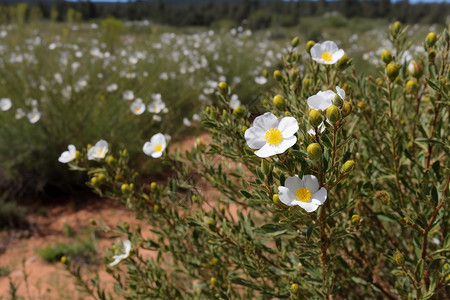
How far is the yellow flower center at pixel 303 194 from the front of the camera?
815 millimetres

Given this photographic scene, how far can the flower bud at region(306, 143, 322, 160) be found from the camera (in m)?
0.74

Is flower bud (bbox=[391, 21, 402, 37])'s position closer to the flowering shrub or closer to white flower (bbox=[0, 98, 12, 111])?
the flowering shrub

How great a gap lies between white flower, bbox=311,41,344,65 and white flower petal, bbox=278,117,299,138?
0.41m

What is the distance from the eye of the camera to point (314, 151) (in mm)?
747

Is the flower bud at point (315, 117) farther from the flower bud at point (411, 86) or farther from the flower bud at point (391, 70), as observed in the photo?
the flower bud at point (411, 86)

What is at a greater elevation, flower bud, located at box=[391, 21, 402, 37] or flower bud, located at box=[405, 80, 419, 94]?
flower bud, located at box=[391, 21, 402, 37]

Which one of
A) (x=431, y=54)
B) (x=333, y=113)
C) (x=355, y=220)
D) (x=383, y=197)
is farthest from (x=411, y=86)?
(x=333, y=113)

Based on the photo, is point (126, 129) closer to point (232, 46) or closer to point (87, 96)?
point (87, 96)

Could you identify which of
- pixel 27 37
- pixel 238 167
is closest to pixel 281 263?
pixel 238 167

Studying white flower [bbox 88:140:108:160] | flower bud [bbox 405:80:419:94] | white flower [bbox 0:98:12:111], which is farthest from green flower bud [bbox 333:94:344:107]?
white flower [bbox 0:98:12:111]

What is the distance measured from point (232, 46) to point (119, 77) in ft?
10.5

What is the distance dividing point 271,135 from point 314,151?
120 mm

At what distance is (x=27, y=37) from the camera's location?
6098 millimetres

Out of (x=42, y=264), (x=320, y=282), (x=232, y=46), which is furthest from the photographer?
(x=232, y=46)
